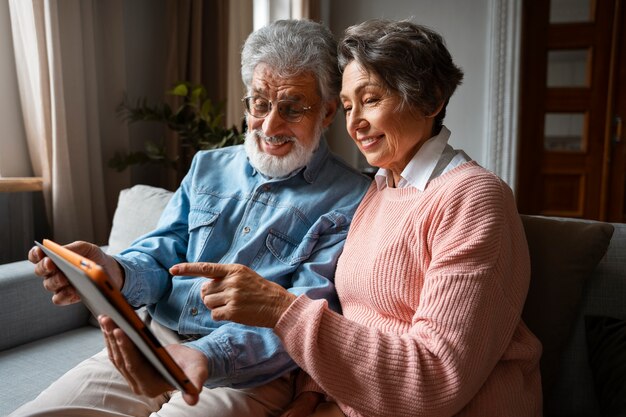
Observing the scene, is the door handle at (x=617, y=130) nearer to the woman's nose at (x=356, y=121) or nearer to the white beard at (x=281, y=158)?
the white beard at (x=281, y=158)

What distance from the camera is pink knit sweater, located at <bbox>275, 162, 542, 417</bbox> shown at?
0.90 meters

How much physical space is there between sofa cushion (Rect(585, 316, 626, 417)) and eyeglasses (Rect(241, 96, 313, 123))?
2.58 ft

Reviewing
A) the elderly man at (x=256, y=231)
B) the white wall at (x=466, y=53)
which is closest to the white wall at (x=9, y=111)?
the elderly man at (x=256, y=231)

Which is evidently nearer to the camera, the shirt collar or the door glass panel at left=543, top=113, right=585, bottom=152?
the shirt collar

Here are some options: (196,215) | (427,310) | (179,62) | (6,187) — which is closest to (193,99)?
(179,62)

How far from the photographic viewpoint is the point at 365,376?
922mm

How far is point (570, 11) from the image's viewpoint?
4477mm

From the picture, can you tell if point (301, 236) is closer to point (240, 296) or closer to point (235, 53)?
point (240, 296)

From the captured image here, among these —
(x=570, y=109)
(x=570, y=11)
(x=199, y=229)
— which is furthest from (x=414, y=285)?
(x=570, y=11)

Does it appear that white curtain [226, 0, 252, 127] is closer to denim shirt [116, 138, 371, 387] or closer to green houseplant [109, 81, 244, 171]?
green houseplant [109, 81, 244, 171]

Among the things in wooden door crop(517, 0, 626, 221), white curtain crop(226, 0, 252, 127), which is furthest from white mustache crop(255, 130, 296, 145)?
wooden door crop(517, 0, 626, 221)

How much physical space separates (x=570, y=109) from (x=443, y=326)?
13.9ft

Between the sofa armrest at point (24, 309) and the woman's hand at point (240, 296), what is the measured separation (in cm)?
97

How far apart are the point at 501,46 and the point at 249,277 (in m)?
3.99
